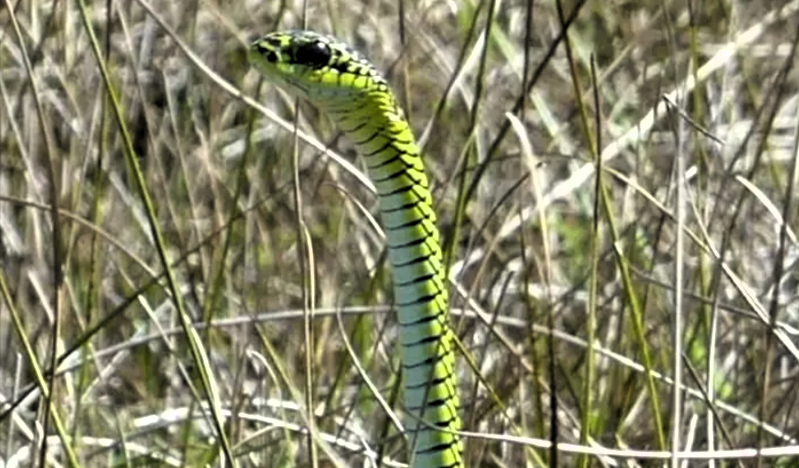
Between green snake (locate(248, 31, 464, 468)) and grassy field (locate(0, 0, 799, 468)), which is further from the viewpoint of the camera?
grassy field (locate(0, 0, 799, 468))

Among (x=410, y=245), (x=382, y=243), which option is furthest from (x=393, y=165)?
(x=382, y=243)

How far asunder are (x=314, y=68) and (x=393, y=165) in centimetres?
11

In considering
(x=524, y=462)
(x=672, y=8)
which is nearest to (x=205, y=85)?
(x=672, y=8)

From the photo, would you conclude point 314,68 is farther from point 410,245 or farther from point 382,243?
point 382,243

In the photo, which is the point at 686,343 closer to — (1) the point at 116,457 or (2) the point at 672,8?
(1) the point at 116,457

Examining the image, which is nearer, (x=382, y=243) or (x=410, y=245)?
(x=410, y=245)

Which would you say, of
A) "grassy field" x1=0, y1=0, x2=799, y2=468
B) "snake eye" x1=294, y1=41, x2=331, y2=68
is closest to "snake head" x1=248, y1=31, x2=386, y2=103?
"snake eye" x1=294, y1=41, x2=331, y2=68

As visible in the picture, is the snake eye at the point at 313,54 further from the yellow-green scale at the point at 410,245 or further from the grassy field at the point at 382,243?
the grassy field at the point at 382,243

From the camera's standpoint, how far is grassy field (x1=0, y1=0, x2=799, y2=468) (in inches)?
73.2

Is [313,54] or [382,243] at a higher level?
[313,54]

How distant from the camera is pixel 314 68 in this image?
1.60 metres

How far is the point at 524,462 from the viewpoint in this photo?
82.8 inches

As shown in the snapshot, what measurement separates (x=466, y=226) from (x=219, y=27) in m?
0.70

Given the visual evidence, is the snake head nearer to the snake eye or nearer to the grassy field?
the snake eye
